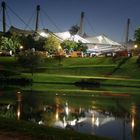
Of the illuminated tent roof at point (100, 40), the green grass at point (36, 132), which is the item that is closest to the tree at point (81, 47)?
the illuminated tent roof at point (100, 40)

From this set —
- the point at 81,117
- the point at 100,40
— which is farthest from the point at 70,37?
the point at 81,117

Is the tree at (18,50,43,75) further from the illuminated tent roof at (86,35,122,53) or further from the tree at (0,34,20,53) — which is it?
the illuminated tent roof at (86,35,122,53)

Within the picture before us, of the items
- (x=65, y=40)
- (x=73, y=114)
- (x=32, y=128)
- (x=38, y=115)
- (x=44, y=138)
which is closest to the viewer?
(x=44, y=138)

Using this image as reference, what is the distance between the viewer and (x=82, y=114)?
155 feet

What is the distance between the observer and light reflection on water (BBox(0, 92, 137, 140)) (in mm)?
36531

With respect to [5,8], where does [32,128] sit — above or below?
below

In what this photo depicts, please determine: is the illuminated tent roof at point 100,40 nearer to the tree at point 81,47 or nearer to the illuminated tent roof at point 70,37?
the illuminated tent roof at point 70,37

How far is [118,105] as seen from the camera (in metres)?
58.1

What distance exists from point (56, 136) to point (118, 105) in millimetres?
34501

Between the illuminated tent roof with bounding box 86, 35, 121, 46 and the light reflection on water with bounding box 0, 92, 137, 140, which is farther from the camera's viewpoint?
the illuminated tent roof with bounding box 86, 35, 121, 46

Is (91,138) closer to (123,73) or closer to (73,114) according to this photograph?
(73,114)

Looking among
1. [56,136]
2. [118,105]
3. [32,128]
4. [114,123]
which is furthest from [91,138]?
[118,105]

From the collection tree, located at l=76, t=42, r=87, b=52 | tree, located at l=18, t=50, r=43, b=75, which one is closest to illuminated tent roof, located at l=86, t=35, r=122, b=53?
tree, located at l=76, t=42, r=87, b=52

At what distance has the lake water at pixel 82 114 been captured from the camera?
121 feet
